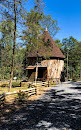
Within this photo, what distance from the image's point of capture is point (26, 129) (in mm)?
4547

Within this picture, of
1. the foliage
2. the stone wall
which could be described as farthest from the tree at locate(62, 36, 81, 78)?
the stone wall

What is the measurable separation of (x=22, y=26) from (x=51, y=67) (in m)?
13.5

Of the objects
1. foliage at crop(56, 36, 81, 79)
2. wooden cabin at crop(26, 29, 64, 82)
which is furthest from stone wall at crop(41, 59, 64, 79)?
foliage at crop(56, 36, 81, 79)

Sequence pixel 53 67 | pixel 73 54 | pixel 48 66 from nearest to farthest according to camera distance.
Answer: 1. pixel 48 66
2. pixel 53 67
3. pixel 73 54

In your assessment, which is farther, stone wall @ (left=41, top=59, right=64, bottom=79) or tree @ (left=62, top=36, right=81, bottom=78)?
tree @ (left=62, top=36, right=81, bottom=78)

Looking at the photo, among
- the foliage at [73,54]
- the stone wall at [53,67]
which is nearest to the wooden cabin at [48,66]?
the stone wall at [53,67]

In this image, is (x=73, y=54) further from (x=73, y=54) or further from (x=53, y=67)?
(x=53, y=67)

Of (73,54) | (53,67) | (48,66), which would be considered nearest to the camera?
(48,66)

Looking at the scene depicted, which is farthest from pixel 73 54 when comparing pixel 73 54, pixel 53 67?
pixel 53 67

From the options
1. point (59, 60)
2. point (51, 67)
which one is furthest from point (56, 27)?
point (51, 67)

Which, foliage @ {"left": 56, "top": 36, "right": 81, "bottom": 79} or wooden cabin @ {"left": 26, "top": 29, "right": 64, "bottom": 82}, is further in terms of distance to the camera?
foliage @ {"left": 56, "top": 36, "right": 81, "bottom": 79}

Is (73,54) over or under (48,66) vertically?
over

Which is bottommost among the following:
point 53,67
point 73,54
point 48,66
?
point 53,67

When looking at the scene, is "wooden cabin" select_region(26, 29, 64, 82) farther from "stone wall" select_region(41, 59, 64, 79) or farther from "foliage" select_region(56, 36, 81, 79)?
"foliage" select_region(56, 36, 81, 79)
